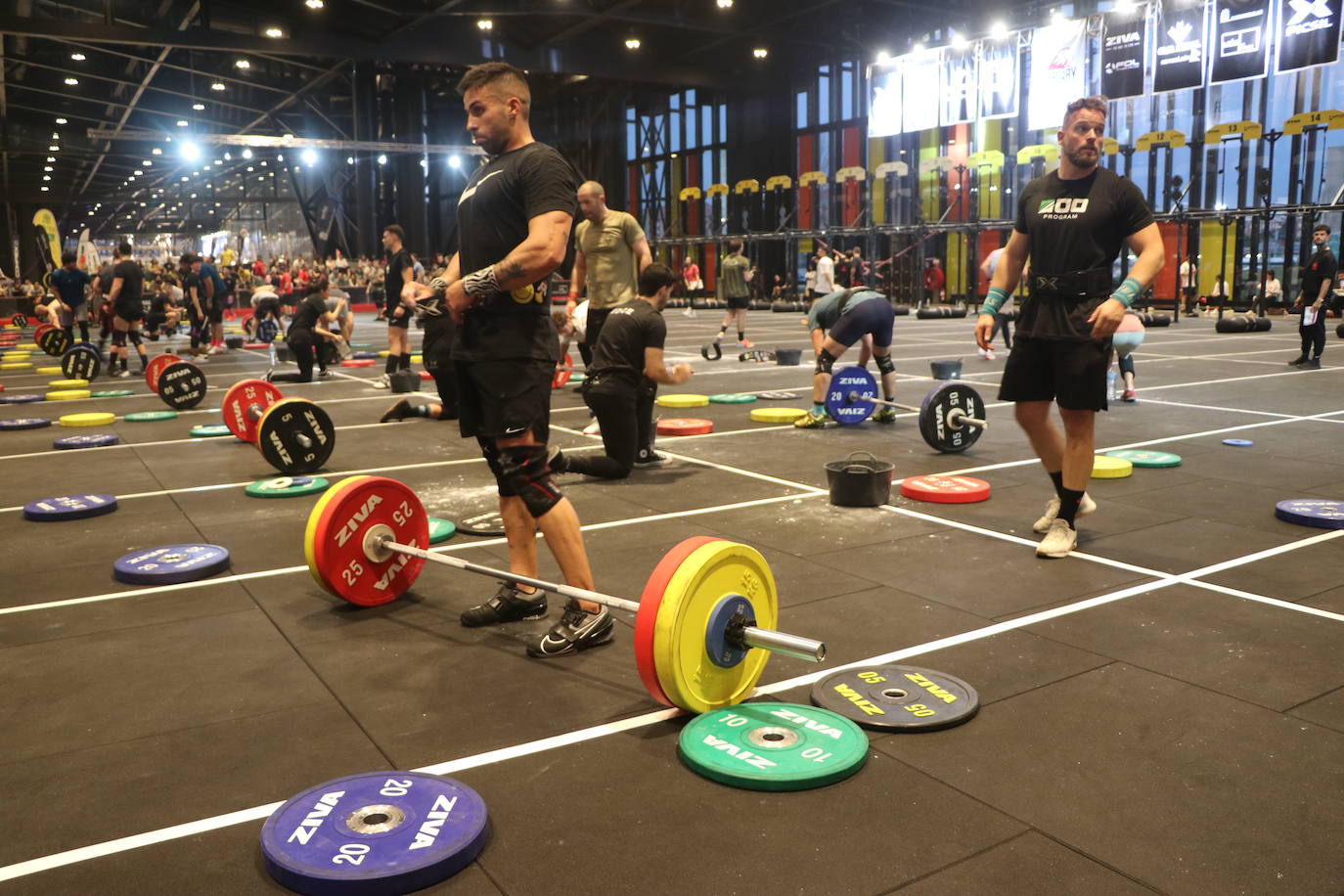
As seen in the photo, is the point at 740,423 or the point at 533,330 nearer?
the point at 533,330

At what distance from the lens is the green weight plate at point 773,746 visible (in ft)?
7.15

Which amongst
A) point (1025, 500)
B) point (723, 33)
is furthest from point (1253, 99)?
point (1025, 500)

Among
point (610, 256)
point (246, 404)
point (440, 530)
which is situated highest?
point (610, 256)

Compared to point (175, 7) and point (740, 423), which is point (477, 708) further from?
point (175, 7)

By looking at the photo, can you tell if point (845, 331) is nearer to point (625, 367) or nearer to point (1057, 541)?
point (625, 367)

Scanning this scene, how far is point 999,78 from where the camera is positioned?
20828 mm

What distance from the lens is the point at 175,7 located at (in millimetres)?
21172

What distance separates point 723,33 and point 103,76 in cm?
1513

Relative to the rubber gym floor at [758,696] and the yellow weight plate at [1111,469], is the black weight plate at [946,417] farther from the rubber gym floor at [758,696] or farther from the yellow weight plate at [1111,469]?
the yellow weight plate at [1111,469]

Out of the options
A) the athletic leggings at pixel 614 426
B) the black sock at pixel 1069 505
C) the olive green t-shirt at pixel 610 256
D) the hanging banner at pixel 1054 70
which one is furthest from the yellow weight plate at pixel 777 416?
the hanging banner at pixel 1054 70

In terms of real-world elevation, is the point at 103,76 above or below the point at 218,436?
above

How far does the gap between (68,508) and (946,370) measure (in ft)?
23.0

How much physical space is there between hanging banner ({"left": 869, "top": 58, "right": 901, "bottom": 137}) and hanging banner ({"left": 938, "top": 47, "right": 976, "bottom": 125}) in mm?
1130

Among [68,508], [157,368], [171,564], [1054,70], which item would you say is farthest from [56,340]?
[1054,70]
